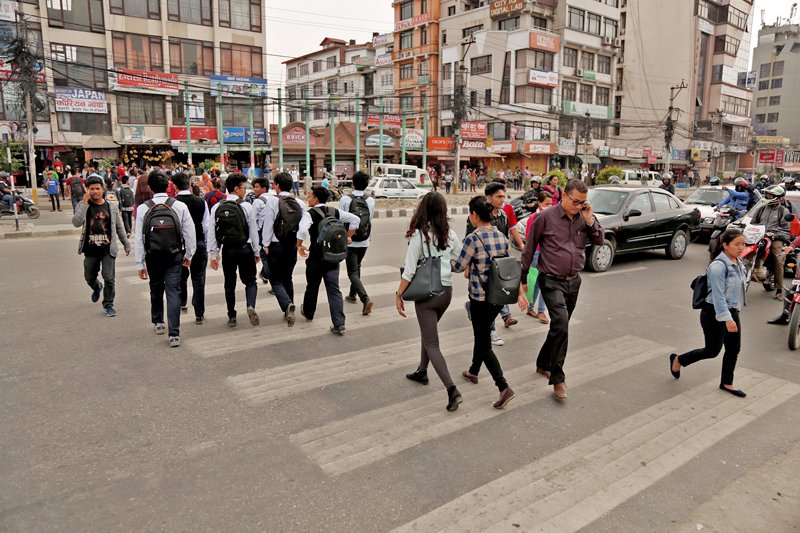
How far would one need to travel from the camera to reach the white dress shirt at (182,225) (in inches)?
233

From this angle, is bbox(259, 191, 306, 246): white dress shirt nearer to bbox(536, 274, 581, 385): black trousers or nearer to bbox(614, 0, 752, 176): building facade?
bbox(536, 274, 581, 385): black trousers

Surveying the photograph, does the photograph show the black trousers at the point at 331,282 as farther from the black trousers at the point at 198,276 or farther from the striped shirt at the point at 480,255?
the striped shirt at the point at 480,255

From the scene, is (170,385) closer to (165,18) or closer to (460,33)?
(165,18)

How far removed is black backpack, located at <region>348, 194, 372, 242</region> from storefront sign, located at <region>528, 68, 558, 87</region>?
46220mm

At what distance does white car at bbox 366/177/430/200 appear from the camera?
26994mm

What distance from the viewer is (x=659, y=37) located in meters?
62.6

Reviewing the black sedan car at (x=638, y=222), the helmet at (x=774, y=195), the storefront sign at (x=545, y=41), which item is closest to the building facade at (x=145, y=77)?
the storefront sign at (x=545, y=41)

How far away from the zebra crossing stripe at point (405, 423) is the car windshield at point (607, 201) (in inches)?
247

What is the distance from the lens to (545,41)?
1965 inches

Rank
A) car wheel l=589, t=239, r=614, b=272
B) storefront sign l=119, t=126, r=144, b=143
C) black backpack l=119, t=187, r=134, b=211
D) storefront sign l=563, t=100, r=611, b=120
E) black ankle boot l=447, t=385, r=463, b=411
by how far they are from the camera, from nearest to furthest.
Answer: black ankle boot l=447, t=385, r=463, b=411 → car wheel l=589, t=239, r=614, b=272 → black backpack l=119, t=187, r=134, b=211 → storefront sign l=119, t=126, r=144, b=143 → storefront sign l=563, t=100, r=611, b=120

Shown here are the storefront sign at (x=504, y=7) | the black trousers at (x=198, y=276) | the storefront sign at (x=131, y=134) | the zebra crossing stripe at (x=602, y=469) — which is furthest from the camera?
the storefront sign at (x=504, y=7)

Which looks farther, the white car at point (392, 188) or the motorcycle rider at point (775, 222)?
the white car at point (392, 188)

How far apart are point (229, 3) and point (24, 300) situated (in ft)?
123

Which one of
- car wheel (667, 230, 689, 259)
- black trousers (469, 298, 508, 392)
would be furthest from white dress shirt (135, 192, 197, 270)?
car wheel (667, 230, 689, 259)
